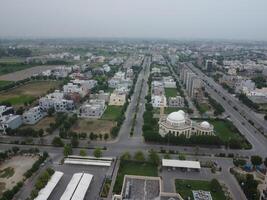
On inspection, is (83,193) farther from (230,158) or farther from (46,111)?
(46,111)

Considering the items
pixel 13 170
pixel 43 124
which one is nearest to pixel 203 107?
pixel 43 124

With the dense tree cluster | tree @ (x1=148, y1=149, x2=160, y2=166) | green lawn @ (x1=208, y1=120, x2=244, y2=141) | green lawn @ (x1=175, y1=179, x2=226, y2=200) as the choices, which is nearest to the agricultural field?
tree @ (x1=148, y1=149, x2=160, y2=166)

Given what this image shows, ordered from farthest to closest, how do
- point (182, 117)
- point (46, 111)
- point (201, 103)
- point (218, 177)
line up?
point (201, 103)
point (46, 111)
point (182, 117)
point (218, 177)

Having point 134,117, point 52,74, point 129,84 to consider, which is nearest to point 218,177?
point 134,117

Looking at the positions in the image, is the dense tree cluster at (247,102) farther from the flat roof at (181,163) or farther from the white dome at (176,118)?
the flat roof at (181,163)

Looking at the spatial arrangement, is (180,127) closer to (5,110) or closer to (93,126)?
(93,126)

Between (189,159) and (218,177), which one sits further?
(189,159)
